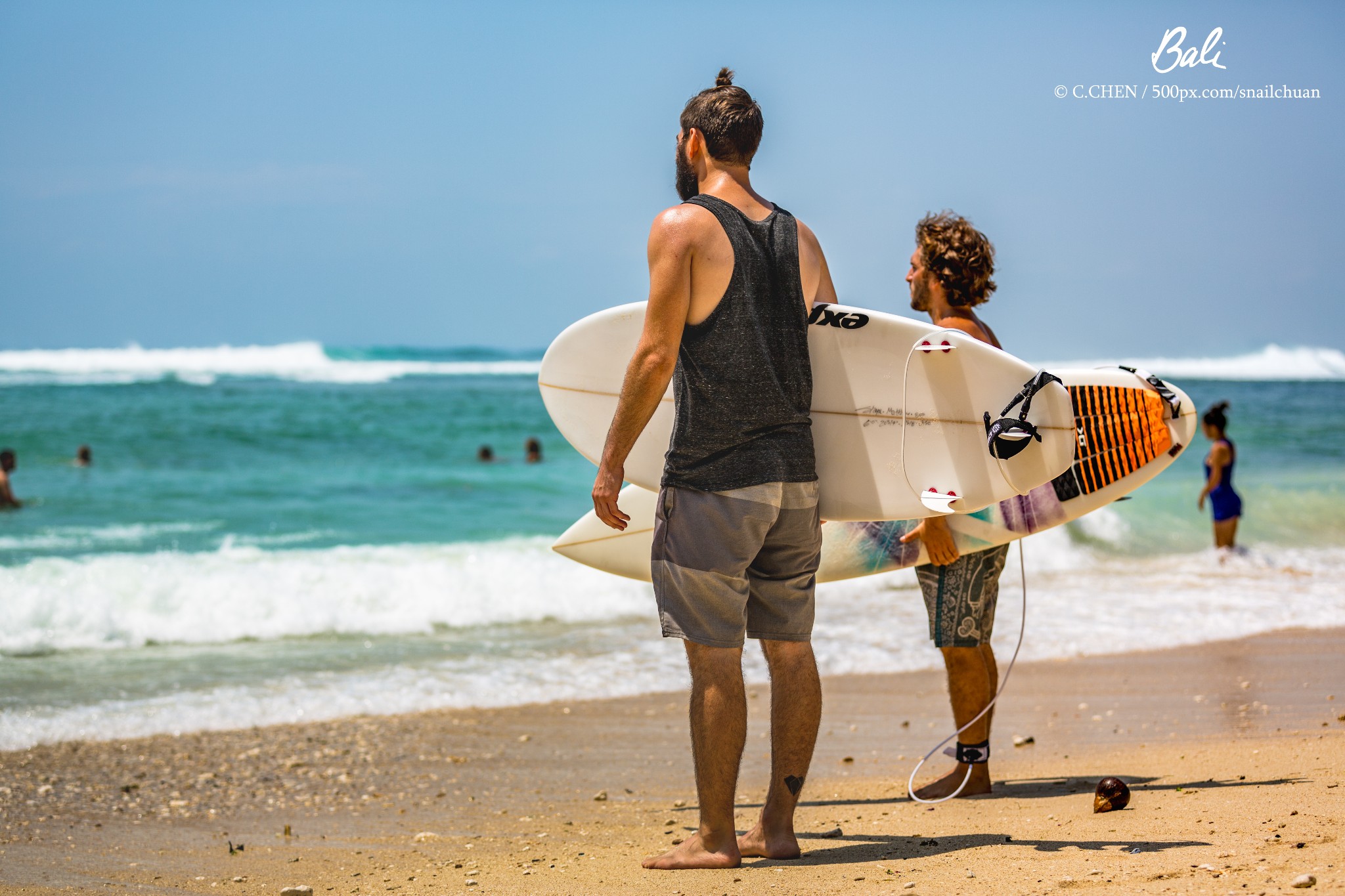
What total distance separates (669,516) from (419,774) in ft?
6.68

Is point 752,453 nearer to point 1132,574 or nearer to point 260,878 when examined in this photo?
point 260,878

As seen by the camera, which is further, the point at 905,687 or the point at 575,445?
the point at 905,687

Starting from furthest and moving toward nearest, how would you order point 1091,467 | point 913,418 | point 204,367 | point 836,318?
point 204,367 → point 1091,467 → point 913,418 → point 836,318

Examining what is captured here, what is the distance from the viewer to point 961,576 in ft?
10.5

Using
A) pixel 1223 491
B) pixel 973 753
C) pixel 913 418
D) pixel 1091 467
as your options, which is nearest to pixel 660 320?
pixel 913 418

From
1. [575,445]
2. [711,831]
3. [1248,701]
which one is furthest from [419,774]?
[1248,701]

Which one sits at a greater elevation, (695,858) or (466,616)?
(695,858)

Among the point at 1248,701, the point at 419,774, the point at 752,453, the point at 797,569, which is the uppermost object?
the point at 752,453

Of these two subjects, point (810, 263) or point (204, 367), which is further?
point (204, 367)

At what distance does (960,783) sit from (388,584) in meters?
4.99

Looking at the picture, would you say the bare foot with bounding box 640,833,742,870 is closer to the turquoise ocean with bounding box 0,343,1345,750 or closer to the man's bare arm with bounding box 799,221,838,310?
the man's bare arm with bounding box 799,221,838,310

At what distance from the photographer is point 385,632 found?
21.6 ft

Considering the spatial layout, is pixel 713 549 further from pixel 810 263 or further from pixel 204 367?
pixel 204 367

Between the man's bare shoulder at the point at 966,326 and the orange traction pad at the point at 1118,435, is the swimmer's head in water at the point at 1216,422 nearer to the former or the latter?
the orange traction pad at the point at 1118,435
